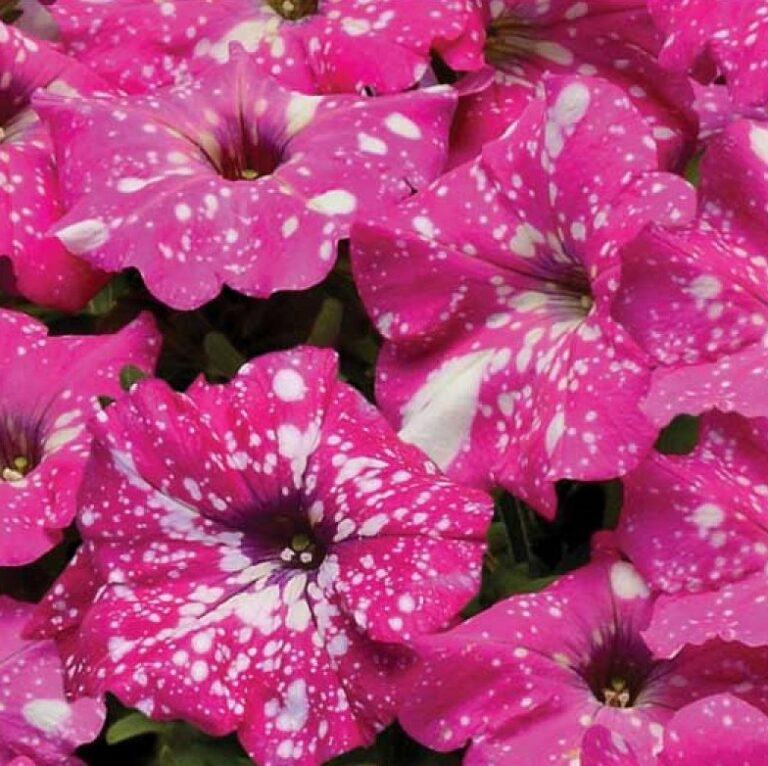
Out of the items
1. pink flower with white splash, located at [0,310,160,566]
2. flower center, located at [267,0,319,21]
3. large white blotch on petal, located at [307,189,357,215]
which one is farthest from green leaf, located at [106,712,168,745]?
flower center, located at [267,0,319,21]

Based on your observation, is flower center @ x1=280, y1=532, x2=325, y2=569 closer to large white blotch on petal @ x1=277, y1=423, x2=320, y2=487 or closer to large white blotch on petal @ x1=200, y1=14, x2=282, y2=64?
large white blotch on petal @ x1=277, y1=423, x2=320, y2=487

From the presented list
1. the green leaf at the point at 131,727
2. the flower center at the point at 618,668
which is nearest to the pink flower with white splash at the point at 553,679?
the flower center at the point at 618,668

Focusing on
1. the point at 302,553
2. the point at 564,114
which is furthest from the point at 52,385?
the point at 564,114

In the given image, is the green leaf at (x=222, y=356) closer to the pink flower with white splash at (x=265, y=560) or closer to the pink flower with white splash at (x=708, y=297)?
the pink flower with white splash at (x=265, y=560)

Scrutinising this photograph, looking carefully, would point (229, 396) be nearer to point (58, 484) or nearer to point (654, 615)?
point (58, 484)

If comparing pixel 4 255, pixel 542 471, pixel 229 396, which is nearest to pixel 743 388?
pixel 542 471
